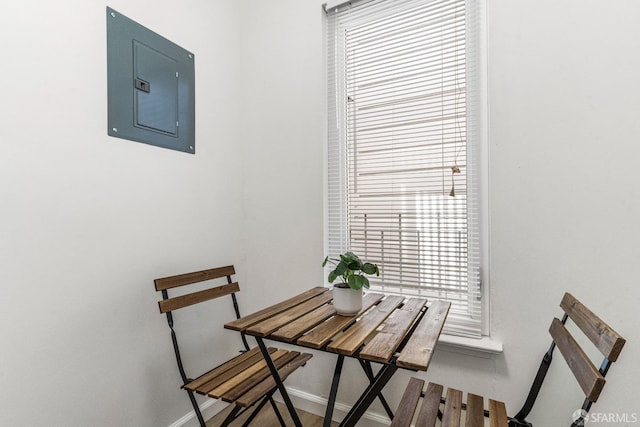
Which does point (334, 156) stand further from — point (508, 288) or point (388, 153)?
point (508, 288)

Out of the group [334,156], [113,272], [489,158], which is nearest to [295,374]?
[113,272]

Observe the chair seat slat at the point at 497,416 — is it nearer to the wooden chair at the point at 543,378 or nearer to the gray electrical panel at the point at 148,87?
the wooden chair at the point at 543,378

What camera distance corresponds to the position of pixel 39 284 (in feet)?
4.00

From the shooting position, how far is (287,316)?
130cm

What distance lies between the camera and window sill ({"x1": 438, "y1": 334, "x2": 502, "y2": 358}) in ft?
4.78

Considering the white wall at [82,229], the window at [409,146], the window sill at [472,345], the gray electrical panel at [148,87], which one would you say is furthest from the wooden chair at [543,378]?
the gray electrical panel at [148,87]

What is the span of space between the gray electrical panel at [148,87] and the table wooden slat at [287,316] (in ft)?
3.54

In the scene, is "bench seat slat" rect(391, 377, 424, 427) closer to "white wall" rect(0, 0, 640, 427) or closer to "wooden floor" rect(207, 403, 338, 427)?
"white wall" rect(0, 0, 640, 427)

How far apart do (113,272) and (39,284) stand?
0.27 metres

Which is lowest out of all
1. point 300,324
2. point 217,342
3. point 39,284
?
point 217,342

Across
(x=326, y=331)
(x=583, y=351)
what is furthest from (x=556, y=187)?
(x=326, y=331)

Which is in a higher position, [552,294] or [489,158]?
[489,158]

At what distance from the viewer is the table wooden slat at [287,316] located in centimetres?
115

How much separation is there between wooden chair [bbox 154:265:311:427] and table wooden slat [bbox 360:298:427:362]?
0.57 metres
